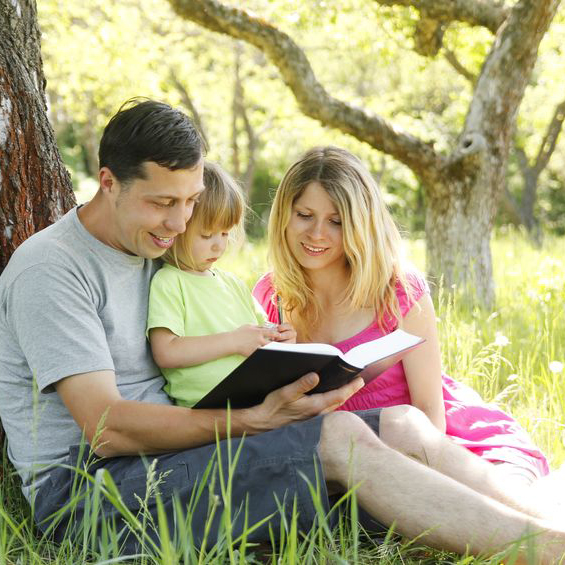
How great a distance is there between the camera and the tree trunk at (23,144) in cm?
285

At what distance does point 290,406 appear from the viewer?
92.0 inches

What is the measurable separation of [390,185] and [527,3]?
19190mm

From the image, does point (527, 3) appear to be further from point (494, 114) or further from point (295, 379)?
point (295, 379)

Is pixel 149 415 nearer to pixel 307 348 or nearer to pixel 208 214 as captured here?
pixel 307 348

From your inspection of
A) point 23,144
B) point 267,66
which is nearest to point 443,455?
Result: point 23,144

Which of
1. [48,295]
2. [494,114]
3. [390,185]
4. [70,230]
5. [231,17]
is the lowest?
[390,185]

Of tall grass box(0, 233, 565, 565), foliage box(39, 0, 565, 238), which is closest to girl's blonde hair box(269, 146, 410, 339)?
tall grass box(0, 233, 565, 565)

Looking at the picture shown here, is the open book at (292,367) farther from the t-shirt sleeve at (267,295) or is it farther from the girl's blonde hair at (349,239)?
the t-shirt sleeve at (267,295)

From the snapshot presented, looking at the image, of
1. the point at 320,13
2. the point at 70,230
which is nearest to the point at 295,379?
the point at 70,230

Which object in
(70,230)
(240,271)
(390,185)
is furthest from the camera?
(390,185)

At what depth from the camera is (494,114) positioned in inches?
235

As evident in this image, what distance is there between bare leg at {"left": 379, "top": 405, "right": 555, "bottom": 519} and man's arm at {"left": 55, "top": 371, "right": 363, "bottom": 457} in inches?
8.5

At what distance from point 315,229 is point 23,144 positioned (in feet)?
3.83

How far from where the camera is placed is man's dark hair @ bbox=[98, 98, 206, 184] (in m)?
2.45
